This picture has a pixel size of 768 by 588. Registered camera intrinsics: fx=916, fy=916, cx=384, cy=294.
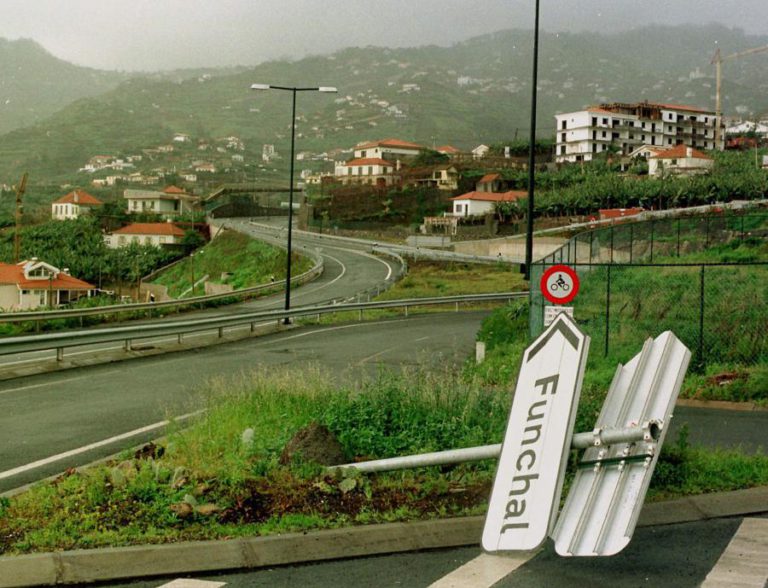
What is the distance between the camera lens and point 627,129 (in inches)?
6191

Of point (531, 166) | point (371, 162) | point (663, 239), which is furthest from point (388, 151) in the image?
point (531, 166)

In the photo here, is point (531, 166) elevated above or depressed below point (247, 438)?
above

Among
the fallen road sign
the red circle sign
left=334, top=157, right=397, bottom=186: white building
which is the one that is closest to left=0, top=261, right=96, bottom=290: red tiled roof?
left=334, top=157, right=397, bottom=186: white building

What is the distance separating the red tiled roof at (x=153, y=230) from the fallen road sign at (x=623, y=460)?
379 feet

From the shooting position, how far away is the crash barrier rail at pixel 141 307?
1087 inches

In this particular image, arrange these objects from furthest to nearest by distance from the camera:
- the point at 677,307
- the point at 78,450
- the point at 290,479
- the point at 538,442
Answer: the point at 677,307 < the point at 78,450 < the point at 290,479 < the point at 538,442

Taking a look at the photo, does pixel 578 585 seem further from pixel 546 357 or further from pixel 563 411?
pixel 546 357

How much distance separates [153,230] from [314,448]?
398 ft

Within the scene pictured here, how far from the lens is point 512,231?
94.4 m

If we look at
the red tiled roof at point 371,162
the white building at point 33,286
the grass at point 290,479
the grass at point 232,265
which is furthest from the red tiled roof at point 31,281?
the grass at point 290,479

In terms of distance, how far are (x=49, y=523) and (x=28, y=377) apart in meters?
12.8

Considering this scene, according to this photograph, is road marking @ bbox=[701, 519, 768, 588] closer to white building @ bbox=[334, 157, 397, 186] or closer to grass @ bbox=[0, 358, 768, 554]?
grass @ bbox=[0, 358, 768, 554]

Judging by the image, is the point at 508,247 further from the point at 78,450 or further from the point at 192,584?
the point at 192,584

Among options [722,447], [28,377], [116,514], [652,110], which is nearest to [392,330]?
[28,377]
